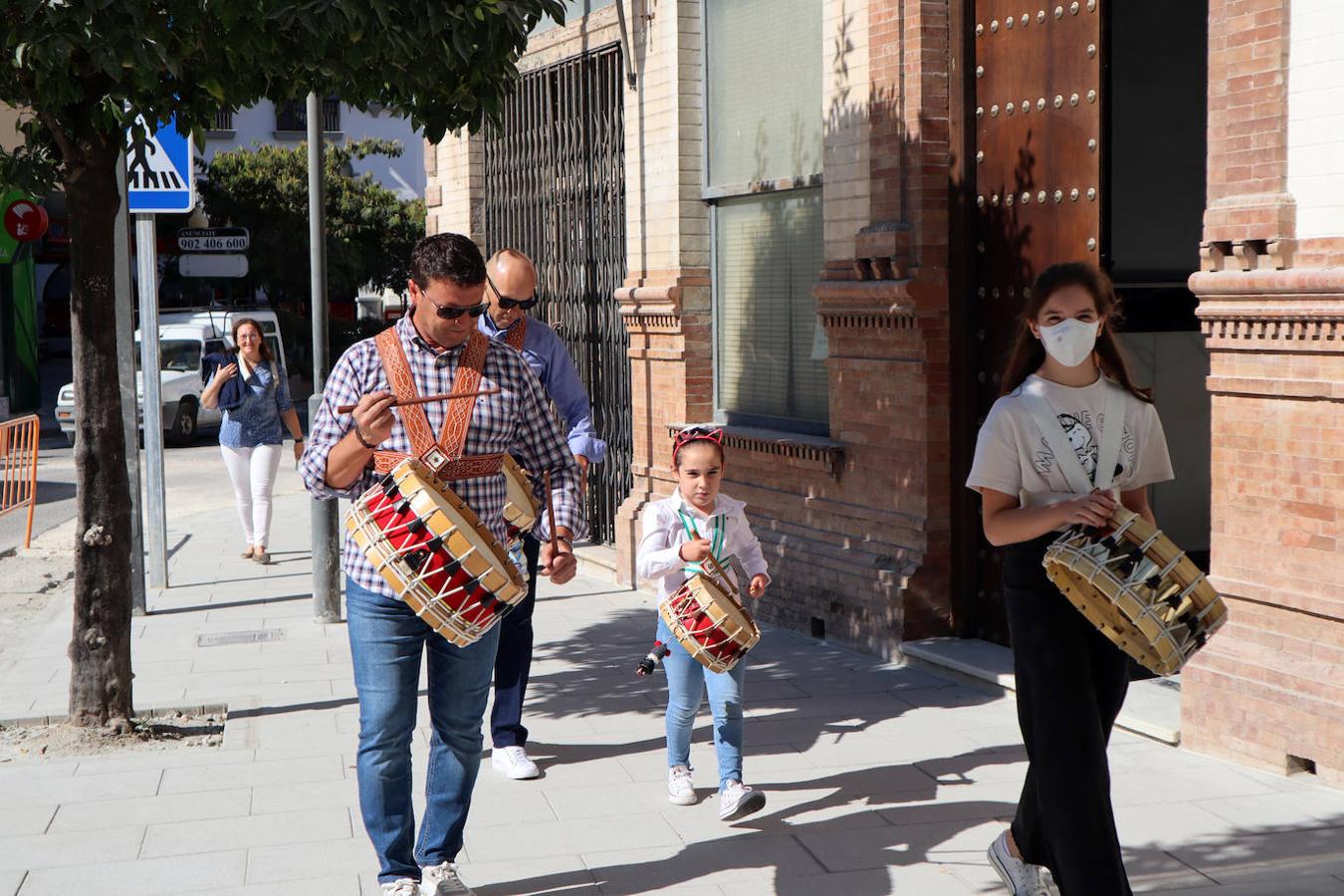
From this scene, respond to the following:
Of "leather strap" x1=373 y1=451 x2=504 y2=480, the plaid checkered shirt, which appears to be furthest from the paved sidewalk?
"leather strap" x1=373 y1=451 x2=504 y2=480

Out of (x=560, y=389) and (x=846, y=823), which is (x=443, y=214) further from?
(x=846, y=823)

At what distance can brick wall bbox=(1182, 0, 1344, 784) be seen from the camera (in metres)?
5.88

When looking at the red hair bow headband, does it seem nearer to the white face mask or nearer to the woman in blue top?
the white face mask

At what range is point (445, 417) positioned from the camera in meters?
4.70

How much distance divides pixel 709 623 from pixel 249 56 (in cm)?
313

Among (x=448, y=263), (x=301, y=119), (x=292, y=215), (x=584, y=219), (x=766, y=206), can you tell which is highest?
(x=301, y=119)

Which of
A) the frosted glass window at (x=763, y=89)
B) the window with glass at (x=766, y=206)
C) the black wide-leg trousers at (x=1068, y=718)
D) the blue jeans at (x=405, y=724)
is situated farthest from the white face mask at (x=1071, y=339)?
the frosted glass window at (x=763, y=89)

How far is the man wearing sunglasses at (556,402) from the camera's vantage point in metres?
6.57

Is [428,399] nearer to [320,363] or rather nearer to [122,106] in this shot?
[122,106]

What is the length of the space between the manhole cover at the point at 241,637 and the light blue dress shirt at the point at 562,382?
3556 mm

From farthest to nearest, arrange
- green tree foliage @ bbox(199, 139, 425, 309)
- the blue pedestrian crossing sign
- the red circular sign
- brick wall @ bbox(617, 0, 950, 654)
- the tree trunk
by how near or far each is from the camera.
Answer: green tree foliage @ bbox(199, 139, 425, 309) → the red circular sign → the blue pedestrian crossing sign → brick wall @ bbox(617, 0, 950, 654) → the tree trunk

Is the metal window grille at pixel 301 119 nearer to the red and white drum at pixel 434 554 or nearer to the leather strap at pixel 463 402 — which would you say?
the leather strap at pixel 463 402

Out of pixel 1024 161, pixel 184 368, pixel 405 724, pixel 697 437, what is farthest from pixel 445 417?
pixel 184 368

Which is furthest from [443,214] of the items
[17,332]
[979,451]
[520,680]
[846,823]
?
[17,332]
